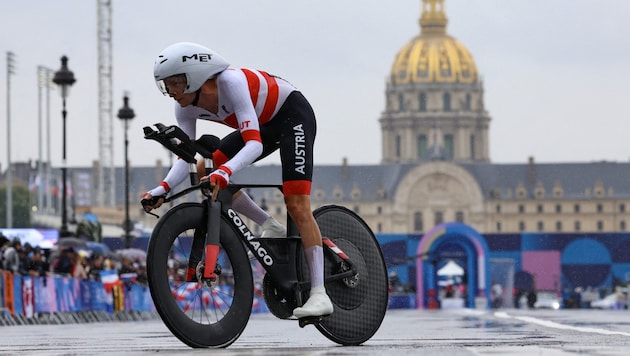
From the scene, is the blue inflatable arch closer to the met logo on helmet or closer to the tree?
the tree

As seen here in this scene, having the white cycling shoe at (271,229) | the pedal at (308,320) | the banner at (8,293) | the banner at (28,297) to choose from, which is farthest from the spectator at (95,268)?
the pedal at (308,320)

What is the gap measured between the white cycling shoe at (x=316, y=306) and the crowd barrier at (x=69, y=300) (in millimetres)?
12918

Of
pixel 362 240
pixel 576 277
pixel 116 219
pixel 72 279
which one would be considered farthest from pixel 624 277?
pixel 362 240

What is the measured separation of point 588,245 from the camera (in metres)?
106

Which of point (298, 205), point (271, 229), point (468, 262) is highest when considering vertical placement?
point (298, 205)

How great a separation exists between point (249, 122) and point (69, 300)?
56.2 ft

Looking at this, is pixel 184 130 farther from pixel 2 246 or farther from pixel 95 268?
pixel 95 268

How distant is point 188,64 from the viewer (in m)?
8.20

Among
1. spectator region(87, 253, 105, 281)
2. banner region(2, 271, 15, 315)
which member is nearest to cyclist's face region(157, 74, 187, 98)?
banner region(2, 271, 15, 315)

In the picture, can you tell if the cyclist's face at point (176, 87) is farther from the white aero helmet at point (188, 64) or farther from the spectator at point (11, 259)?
the spectator at point (11, 259)

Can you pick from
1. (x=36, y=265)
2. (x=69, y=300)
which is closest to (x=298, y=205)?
(x=36, y=265)

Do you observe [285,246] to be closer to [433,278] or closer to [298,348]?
[298,348]

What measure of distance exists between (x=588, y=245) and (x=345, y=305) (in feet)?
323

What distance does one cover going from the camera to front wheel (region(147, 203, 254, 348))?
7.88 meters
